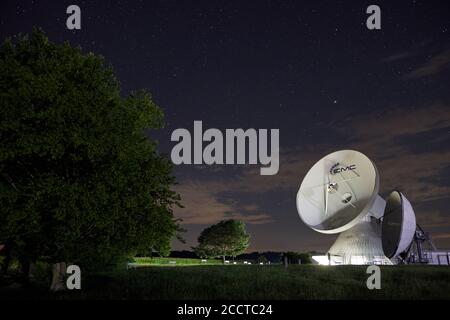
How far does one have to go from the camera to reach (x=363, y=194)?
42344mm

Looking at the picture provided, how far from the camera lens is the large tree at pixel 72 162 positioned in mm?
18672

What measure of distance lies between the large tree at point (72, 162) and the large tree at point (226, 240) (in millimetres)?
81768

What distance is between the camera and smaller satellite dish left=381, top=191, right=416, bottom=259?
4097 cm

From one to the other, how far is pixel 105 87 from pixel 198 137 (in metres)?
5.47

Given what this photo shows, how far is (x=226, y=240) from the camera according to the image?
10400cm

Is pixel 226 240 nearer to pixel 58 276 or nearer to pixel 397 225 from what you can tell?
pixel 397 225

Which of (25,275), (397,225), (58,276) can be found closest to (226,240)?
(397,225)

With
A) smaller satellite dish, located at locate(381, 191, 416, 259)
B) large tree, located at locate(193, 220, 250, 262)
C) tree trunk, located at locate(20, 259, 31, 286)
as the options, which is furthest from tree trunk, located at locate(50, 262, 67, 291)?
large tree, located at locate(193, 220, 250, 262)

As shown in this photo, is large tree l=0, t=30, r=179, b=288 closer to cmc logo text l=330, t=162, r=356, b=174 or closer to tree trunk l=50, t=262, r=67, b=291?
tree trunk l=50, t=262, r=67, b=291

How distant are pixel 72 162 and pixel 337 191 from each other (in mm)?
30544

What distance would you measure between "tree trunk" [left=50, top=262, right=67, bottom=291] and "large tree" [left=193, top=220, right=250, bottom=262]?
268 feet
